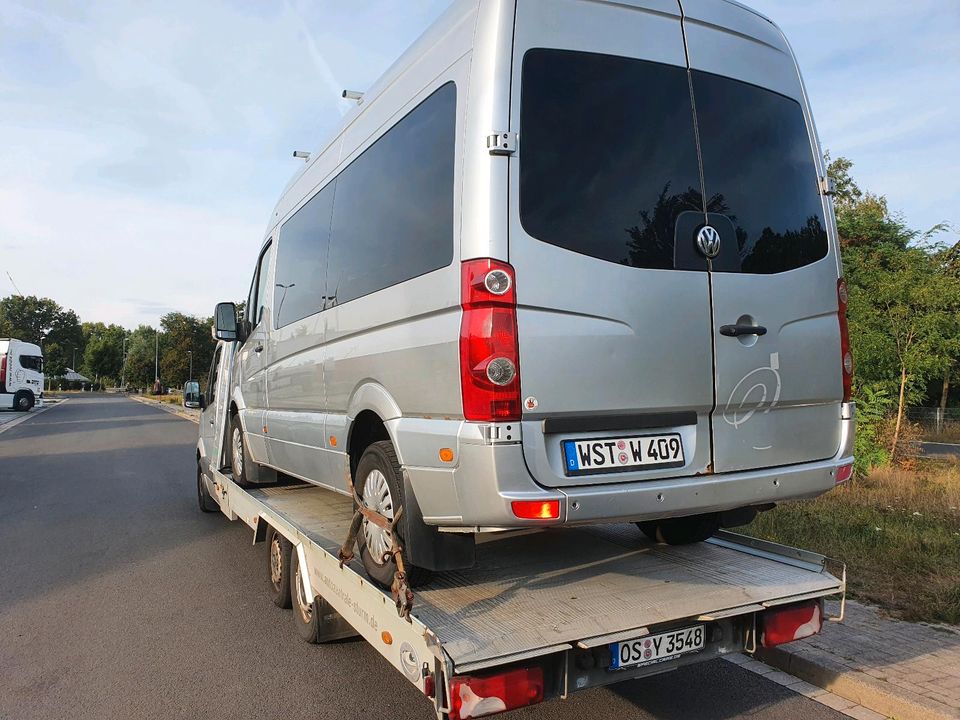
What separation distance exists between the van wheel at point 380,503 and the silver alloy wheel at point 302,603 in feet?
3.07

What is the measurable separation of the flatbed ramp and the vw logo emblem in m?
1.53

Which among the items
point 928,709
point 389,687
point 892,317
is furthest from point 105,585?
point 892,317

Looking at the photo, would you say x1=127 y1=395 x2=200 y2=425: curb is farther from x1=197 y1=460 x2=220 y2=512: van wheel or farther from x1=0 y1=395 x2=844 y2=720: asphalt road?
x1=0 y1=395 x2=844 y2=720: asphalt road

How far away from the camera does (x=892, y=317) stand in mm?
13195

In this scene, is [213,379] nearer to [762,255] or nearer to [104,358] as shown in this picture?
[762,255]

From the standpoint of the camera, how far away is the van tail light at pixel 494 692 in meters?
2.68

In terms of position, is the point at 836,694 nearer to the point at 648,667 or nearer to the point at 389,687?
the point at 648,667

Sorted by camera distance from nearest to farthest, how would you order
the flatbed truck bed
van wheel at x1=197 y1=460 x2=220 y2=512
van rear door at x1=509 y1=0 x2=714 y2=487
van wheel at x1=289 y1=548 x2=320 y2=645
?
the flatbed truck bed
van rear door at x1=509 y1=0 x2=714 y2=487
van wheel at x1=289 y1=548 x2=320 y2=645
van wheel at x1=197 y1=460 x2=220 y2=512

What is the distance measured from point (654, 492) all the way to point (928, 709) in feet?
5.50

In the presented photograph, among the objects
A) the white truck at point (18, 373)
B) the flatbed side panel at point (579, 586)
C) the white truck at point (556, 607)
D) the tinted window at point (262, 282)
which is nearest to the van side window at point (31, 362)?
the white truck at point (18, 373)

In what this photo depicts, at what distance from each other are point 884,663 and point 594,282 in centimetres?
265

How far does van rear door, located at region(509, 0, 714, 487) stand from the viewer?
9.93 ft

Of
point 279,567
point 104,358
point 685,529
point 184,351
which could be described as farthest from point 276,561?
point 104,358

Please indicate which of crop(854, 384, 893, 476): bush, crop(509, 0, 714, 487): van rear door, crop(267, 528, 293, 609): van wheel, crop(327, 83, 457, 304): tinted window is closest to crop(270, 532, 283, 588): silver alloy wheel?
crop(267, 528, 293, 609): van wheel
